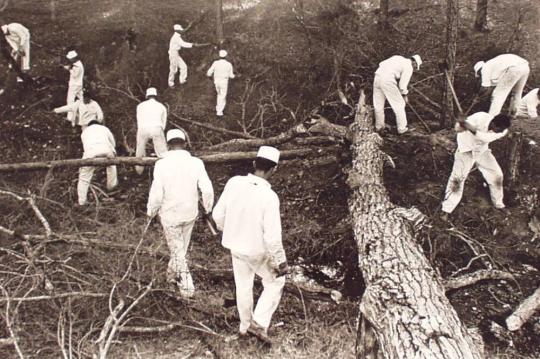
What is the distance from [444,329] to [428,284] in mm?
703

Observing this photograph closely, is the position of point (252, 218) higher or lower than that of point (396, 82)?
lower

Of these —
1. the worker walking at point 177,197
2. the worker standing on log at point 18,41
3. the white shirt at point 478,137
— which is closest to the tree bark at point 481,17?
the white shirt at point 478,137

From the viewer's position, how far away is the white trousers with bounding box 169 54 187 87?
11305 millimetres

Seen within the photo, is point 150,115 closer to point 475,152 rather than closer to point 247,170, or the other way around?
point 247,170

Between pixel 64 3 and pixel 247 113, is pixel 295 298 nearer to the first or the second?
pixel 247 113

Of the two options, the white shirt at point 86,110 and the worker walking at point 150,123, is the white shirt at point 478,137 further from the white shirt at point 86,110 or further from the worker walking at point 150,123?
the white shirt at point 86,110

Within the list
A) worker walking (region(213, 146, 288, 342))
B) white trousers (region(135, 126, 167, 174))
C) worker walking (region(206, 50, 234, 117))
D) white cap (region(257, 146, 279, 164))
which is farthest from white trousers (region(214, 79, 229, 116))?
white cap (region(257, 146, 279, 164))

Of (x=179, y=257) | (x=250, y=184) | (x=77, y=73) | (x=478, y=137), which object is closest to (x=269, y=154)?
(x=250, y=184)

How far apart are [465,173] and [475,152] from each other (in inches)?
10.8

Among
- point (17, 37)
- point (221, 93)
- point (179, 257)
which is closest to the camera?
point (179, 257)

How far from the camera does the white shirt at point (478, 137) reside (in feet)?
19.3

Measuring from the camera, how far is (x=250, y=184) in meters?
4.38

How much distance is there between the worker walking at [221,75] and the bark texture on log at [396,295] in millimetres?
4849

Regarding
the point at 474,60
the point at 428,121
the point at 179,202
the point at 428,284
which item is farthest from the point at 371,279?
the point at 474,60
